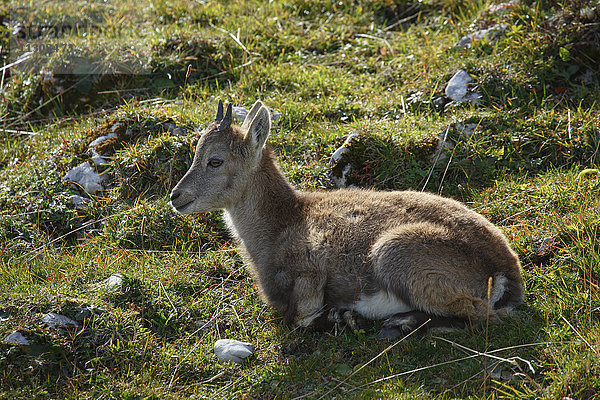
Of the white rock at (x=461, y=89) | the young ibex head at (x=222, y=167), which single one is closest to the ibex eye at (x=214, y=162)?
the young ibex head at (x=222, y=167)

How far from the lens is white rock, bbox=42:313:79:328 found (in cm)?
516

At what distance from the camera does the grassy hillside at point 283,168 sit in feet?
16.3

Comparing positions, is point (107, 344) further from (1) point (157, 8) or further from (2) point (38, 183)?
(1) point (157, 8)

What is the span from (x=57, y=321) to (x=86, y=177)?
3.00 meters

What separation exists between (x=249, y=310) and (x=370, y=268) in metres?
1.35

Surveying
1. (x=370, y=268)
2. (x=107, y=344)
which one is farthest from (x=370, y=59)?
(x=107, y=344)

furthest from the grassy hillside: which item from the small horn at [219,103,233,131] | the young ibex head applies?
the small horn at [219,103,233,131]

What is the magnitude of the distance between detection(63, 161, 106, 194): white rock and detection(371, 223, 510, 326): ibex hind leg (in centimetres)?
412

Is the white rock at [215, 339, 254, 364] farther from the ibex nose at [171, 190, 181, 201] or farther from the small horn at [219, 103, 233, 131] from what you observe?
the small horn at [219, 103, 233, 131]

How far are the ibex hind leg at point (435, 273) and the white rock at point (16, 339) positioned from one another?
3018 mm

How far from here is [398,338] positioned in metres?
5.27

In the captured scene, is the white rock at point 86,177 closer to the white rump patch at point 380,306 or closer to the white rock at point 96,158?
the white rock at point 96,158

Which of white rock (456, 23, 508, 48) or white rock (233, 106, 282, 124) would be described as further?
white rock (456, 23, 508, 48)

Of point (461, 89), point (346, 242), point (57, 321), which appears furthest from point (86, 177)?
point (461, 89)
